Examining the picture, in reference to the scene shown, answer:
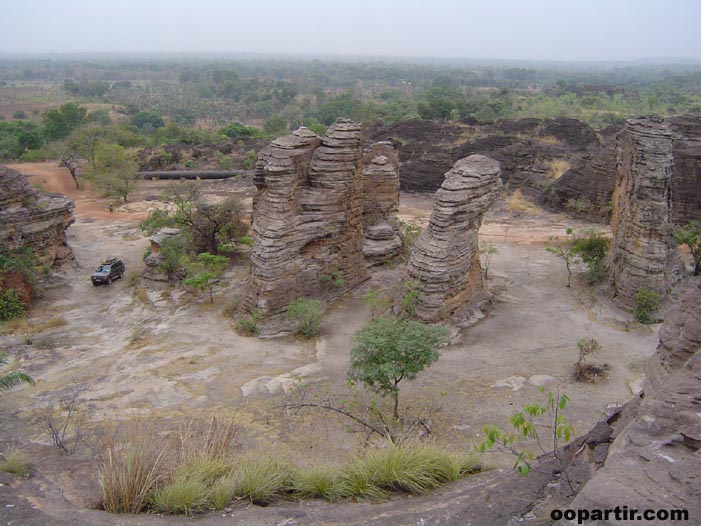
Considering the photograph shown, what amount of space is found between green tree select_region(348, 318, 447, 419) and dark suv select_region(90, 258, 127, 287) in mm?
12733

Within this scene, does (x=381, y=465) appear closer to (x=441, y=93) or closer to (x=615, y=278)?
(x=615, y=278)

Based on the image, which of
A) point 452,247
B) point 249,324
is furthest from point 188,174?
point 452,247

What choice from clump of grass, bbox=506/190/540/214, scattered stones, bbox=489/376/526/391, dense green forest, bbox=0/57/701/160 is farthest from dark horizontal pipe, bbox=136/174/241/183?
scattered stones, bbox=489/376/526/391

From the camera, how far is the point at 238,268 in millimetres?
20969

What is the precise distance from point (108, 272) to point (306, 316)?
9168 millimetres

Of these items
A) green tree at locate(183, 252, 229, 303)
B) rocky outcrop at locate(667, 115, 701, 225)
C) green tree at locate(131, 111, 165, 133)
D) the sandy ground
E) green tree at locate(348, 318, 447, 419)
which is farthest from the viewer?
green tree at locate(131, 111, 165, 133)

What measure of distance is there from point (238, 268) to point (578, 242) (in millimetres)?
12164

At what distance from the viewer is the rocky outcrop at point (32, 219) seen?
19.8m

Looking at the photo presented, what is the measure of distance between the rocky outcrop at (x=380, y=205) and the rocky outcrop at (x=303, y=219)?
105 inches

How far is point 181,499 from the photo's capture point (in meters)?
A: 6.14

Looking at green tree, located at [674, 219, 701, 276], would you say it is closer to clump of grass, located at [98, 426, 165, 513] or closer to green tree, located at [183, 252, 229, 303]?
green tree, located at [183, 252, 229, 303]

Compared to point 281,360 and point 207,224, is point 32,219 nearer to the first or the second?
point 207,224

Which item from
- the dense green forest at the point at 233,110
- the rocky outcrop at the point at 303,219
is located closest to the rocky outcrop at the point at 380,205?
the rocky outcrop at the point at 303,219

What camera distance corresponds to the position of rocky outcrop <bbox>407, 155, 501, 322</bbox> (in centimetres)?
1485
